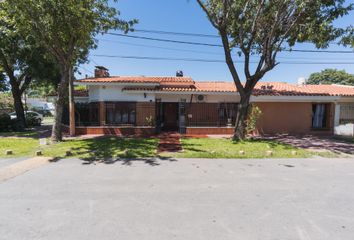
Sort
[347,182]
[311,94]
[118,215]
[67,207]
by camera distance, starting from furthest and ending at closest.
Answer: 1. [311,94]
2. [347,182]
3. [67,207]
4. [118,215]

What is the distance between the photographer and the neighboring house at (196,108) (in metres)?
16.3

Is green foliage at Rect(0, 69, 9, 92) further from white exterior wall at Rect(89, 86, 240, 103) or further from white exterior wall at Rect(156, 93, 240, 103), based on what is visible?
white exterior wall at Rect(156, 93, 240, 103)

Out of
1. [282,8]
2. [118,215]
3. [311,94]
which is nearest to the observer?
[118,215]

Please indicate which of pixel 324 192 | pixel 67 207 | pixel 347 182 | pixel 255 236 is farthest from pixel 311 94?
pixel 67 207

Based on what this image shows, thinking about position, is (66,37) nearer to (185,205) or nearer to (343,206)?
(185,205)

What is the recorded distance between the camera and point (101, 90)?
54.0ft

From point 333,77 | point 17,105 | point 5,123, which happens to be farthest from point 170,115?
point 333,77

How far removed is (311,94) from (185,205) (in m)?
15.1

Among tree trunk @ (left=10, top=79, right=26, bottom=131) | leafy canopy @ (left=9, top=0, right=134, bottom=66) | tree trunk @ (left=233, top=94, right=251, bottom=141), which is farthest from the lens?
tree trunk @ (left=10, top=79, right=26, bottom=131)

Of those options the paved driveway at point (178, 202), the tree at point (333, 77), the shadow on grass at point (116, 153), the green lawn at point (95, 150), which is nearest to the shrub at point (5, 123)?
the green lawn at point (95, 150)

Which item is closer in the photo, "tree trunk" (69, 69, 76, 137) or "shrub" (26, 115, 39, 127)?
"tree trunk" (69, 69, 76, 137)

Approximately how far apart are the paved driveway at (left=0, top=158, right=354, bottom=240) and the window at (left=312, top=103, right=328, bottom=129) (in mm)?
11082

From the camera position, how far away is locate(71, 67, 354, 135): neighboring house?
53.4 feet


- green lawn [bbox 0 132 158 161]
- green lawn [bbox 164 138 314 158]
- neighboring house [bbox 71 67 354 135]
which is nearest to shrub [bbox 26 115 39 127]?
neighboring house [bbox 71 67 354 135]
